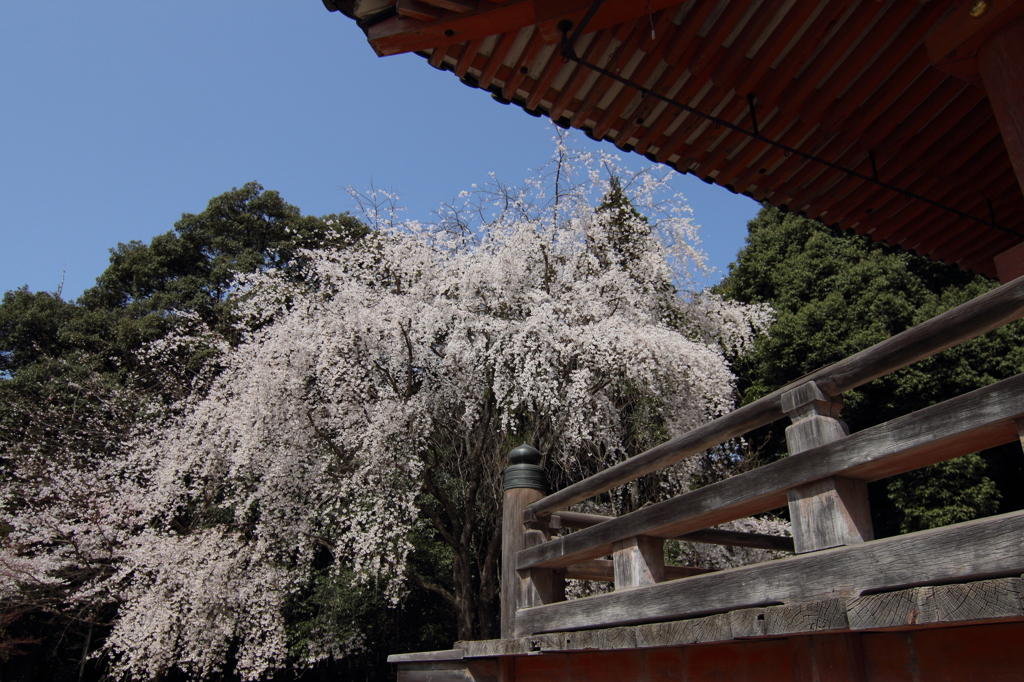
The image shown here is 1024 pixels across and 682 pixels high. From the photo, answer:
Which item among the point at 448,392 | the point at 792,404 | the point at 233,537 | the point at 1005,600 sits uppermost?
the point at 448,392

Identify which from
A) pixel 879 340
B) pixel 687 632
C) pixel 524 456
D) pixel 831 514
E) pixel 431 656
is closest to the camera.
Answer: pixel 831 514

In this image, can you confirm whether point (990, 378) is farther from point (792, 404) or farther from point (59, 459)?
point (59, 459)

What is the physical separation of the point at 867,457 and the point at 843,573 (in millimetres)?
317

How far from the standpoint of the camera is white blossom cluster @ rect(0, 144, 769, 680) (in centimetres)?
827

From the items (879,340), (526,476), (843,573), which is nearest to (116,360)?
(526,476)

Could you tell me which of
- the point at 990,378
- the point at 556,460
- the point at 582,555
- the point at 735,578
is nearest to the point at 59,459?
the point at 556,460

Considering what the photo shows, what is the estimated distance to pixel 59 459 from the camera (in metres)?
12.2

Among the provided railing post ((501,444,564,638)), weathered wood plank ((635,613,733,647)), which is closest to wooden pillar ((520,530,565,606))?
railing post ((501,444,564,638))

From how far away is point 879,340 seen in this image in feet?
43.9

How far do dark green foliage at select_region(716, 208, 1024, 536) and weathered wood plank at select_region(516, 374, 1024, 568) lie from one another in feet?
29.7

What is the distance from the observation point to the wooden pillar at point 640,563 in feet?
8.41

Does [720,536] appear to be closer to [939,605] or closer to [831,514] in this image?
[831,514]

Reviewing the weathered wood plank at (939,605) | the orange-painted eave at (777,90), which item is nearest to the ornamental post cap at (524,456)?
the orange-painted eave at (777,90)

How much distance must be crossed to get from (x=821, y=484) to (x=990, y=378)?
38.7 feet
